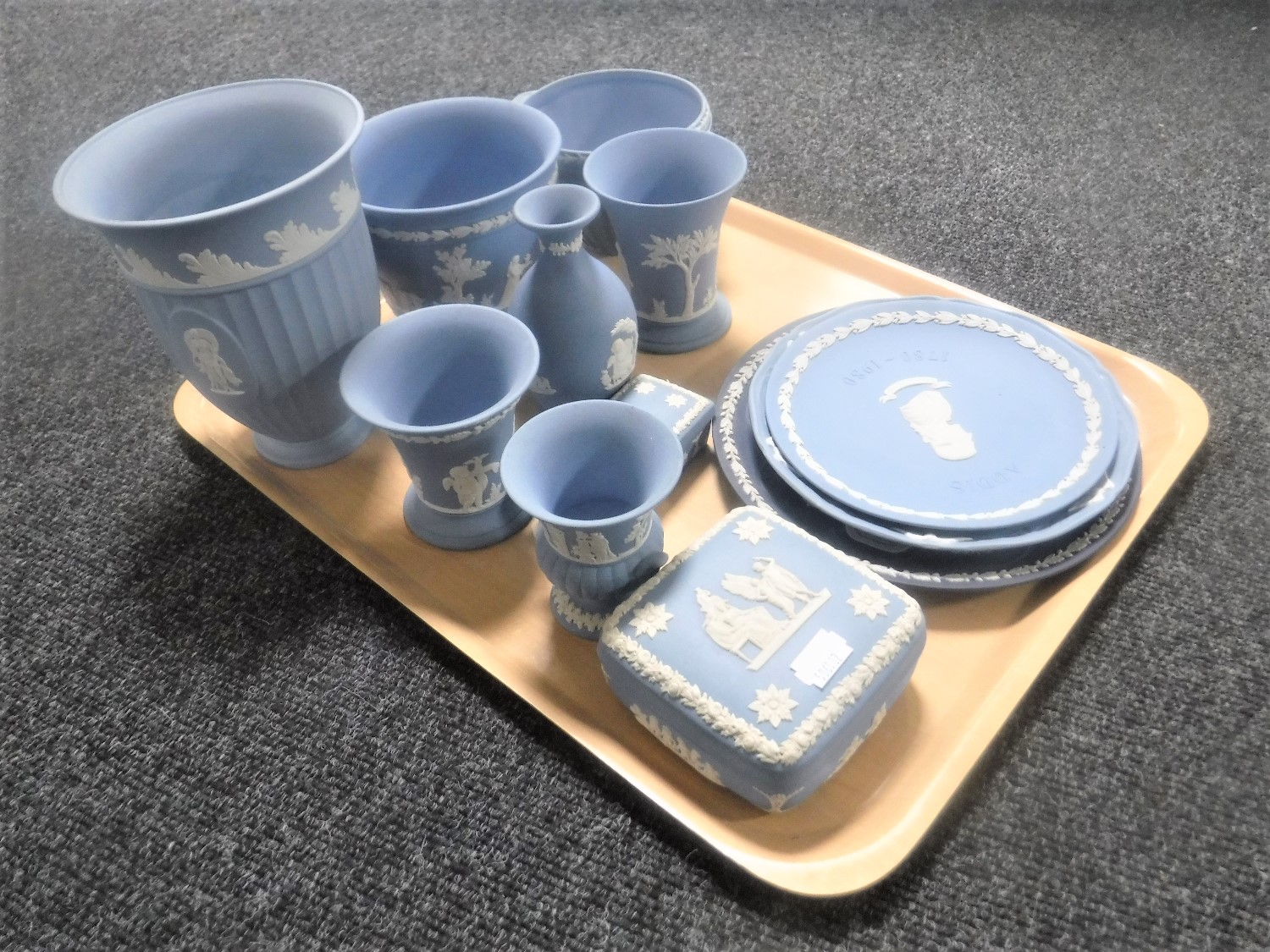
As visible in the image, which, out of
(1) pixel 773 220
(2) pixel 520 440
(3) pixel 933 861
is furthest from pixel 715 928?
(1) pixel 773 220

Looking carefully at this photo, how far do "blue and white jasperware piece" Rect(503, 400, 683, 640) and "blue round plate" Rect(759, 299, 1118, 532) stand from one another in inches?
4.2

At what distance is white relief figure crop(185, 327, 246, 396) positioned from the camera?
514mm

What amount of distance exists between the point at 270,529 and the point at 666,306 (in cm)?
30

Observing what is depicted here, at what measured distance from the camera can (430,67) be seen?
3.73 feet

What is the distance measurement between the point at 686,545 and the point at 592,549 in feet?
0.33

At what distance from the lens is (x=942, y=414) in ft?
1.85

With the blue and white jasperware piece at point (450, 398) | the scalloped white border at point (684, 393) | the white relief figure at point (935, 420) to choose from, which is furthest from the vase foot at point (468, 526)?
the white relief figure at point (935, 420)

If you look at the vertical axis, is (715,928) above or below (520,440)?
below

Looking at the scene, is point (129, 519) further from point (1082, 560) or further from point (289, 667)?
point (1082, 560)

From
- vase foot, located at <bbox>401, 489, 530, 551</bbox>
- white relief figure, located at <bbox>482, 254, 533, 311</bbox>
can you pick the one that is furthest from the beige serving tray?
white relief figure, located at <bbox>482, 254, 533, 311</bbox>

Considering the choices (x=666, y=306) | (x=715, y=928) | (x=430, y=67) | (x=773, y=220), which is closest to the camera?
(x=715, y=928)

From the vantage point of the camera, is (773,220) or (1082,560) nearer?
(1082,560)

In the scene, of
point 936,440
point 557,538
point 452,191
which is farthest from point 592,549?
point 452,191

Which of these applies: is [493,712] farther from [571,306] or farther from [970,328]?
[970,328]
